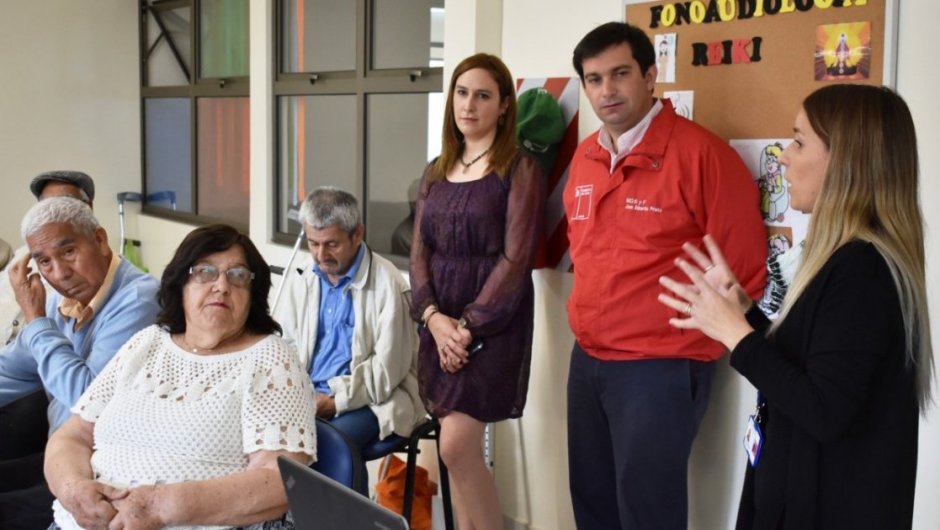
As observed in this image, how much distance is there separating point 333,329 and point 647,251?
120cm

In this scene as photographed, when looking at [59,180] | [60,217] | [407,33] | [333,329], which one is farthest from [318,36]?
[60,217]

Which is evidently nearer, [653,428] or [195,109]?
[653,428]

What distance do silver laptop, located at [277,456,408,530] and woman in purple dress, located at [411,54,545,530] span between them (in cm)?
142

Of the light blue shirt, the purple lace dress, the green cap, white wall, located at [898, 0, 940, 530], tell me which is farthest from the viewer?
the green cap

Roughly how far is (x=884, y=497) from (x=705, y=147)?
120 centimetres

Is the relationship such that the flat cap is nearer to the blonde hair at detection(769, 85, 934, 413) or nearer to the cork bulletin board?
the cork bulletin board

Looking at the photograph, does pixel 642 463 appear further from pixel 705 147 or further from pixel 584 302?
pixel 705 147

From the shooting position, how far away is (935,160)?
240 centimetres

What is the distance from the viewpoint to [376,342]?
11.1ft

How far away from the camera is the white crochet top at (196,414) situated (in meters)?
2.23

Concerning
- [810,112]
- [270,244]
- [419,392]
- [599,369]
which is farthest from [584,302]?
[270,244]

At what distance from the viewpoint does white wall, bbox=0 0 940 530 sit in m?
2.46

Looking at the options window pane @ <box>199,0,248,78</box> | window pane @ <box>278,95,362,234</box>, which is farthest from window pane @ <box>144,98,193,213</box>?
window pane @ <box>278,95,362,234</box>

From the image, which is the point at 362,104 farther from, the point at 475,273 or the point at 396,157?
the point at 475,273
